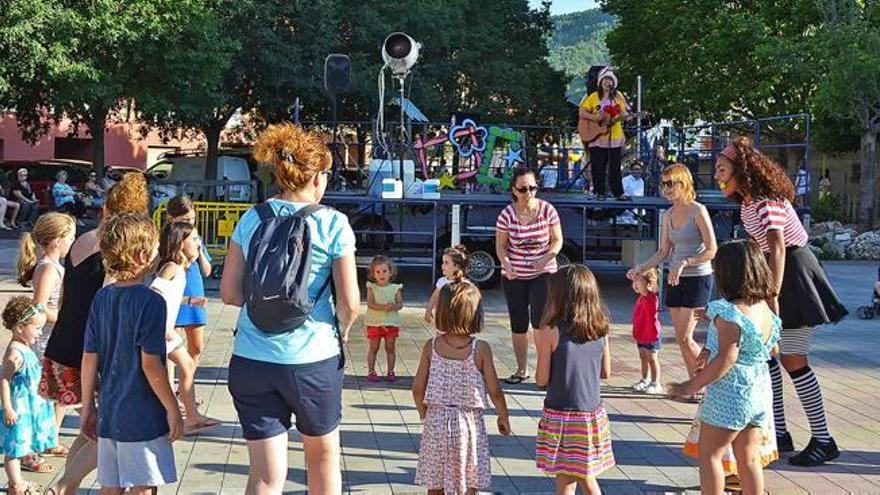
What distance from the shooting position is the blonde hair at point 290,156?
4363mm

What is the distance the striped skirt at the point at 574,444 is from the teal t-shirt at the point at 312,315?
1333 millimetres

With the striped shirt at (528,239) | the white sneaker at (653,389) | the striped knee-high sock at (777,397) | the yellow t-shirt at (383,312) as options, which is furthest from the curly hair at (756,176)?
the yellow t-shirt at (383,312)

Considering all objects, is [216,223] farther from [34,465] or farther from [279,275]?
[279,275]

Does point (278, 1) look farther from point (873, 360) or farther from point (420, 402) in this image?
point (420, 402)

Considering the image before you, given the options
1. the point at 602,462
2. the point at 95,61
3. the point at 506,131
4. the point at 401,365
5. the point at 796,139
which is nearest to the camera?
the point at 602,462

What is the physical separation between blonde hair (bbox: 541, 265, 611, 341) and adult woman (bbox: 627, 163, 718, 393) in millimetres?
2622

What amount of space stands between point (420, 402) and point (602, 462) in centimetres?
92

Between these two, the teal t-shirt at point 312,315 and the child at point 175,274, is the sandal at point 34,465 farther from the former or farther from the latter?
the teal t-shirt at point 312,315

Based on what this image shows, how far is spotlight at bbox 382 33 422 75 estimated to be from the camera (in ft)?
45.6

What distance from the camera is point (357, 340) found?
1145 cm

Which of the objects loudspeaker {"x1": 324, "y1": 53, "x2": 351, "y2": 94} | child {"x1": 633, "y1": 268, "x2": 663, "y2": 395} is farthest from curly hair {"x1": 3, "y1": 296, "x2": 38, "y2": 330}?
loudspeaker {"x1": 324, "y1": 53, "x2": 351, "y2": 94}

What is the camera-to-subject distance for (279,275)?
4.10 m

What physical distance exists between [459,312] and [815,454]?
2.56m

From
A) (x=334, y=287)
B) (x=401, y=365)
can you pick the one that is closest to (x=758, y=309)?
(x=334, y=287)
